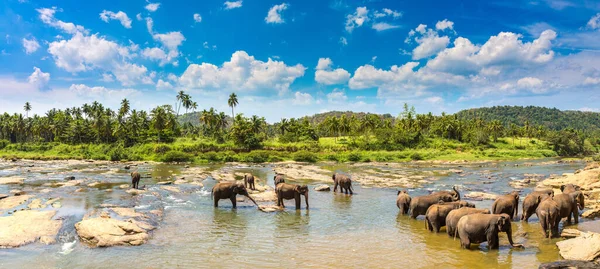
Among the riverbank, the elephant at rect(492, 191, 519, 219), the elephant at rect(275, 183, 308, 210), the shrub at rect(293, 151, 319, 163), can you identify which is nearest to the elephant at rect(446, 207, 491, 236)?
the elephant at rect(492, 191, 519, 219)

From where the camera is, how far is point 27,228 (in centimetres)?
1538

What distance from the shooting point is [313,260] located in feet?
41.7

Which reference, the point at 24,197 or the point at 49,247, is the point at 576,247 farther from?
the point at 24,197

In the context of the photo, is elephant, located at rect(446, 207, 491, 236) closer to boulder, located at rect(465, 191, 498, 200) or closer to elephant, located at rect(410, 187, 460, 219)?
elephant, located at rect(410, 187, 460, 219)

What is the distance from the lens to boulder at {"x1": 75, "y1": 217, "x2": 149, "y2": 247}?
14.1 meters

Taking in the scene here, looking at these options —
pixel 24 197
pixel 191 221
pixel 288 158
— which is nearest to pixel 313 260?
pixel 191 221

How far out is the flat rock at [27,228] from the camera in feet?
46.1

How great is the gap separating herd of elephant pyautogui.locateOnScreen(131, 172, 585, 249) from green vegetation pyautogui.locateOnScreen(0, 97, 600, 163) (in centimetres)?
4969

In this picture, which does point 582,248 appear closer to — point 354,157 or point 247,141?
point 354,157

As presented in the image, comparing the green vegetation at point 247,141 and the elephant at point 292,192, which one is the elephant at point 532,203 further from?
the green vegetation at point 247,141

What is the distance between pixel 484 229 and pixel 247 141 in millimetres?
71498

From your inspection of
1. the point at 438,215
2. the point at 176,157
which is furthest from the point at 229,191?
the point at 176,157

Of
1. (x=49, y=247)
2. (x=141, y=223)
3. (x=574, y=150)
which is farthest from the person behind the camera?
(x=574, y=150)

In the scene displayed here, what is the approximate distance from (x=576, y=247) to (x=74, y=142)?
354 feet
